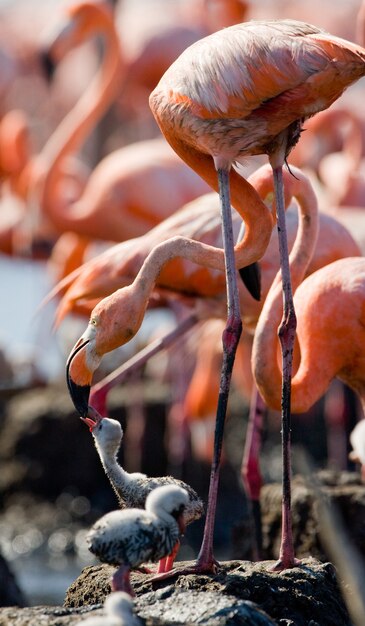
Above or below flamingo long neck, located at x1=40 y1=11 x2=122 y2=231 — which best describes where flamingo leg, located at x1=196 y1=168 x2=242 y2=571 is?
below

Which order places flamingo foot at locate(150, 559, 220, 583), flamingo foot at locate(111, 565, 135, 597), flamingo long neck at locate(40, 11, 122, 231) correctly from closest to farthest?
flamingo foot at locate(111, 565, 135, 597)
flamingo foot at locate(150, 559, 220, 583)
flamingo long neck at locate(40, 11, 122, 231)

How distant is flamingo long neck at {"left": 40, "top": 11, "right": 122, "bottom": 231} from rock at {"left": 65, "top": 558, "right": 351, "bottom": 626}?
5.44 metres

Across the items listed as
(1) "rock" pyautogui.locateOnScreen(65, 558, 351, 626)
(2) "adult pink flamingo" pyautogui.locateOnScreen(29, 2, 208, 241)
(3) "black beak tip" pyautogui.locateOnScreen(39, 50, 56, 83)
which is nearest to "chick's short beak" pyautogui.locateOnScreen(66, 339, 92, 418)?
(1) "rock" pyautogui.locateOnScreen(65, 558, 351, 626)

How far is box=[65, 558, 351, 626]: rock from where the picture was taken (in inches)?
162

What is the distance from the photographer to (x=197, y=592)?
4.01 m

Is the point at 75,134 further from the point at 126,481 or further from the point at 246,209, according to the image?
the point at 126,481

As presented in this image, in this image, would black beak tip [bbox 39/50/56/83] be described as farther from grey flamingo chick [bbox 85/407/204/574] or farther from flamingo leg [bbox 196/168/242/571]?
grey flamingo chick [bbox 85/407/204/574]

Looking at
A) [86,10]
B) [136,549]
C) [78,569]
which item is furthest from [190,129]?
[86,10]

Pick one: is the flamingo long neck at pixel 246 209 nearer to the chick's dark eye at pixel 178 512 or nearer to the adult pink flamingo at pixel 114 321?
the adult pink flamingo at pixel 114 321

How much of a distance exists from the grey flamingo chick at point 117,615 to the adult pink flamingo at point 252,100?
1054 millimetres

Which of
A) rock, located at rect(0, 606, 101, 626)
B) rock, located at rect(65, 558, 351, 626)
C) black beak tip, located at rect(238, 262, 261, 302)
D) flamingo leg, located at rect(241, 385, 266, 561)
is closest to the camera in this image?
rock, located at rect(0, 606, 101, 626)

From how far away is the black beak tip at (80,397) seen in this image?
4.61 metres

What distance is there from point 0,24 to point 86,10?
70.1ft

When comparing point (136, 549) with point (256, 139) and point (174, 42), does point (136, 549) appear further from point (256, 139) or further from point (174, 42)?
point (174, 42)
